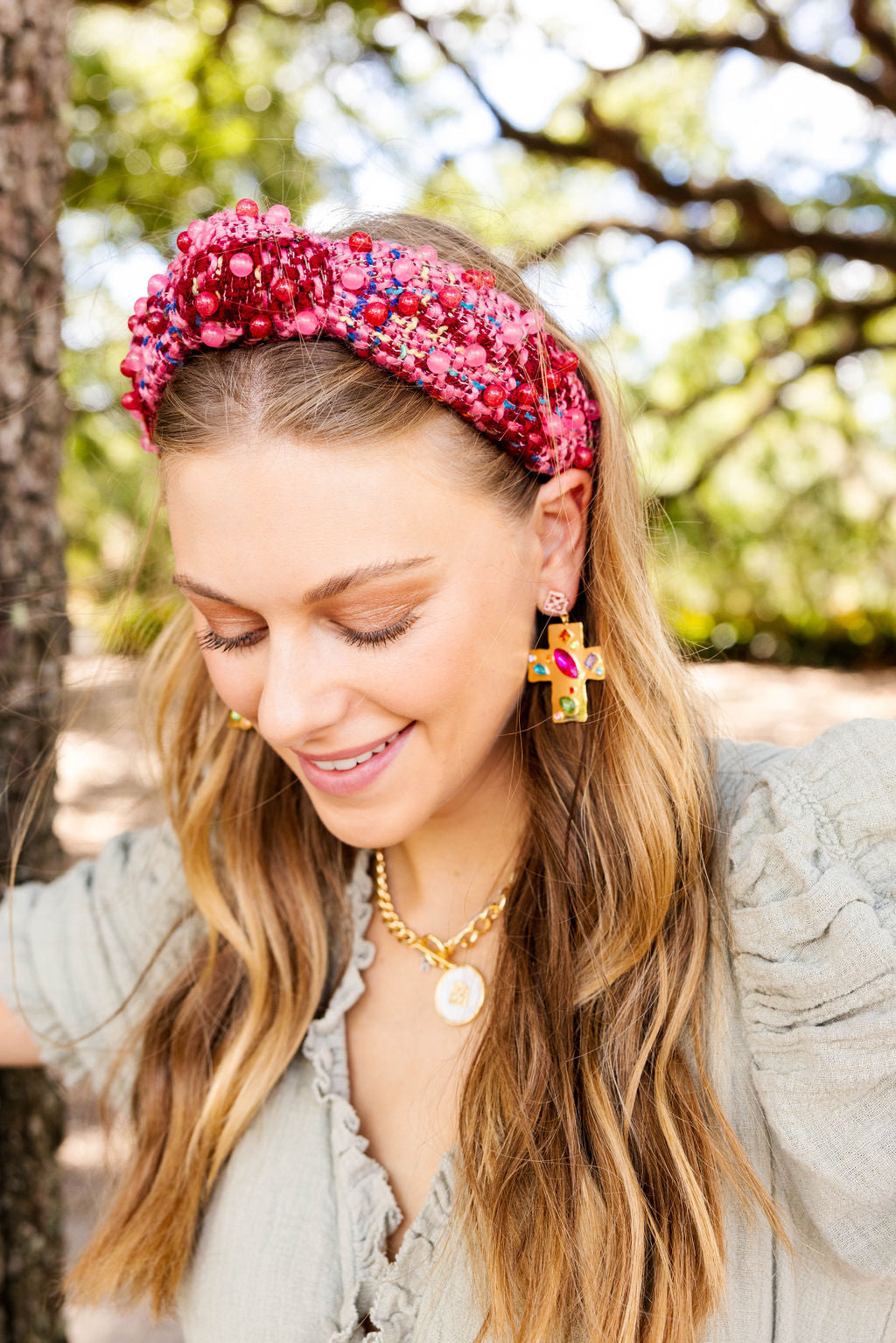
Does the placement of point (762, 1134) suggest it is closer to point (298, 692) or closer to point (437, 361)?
point (298, 692)

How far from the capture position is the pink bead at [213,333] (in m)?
1.34

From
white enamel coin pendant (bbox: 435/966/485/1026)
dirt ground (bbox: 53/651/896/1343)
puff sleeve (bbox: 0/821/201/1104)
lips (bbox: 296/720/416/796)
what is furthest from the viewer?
dirt ground (bbox: 53/651/896/1343)

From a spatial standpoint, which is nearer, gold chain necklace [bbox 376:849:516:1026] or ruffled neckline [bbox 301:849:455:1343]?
ruffled neckline [bbox 301:849:455:1343]

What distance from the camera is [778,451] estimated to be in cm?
Result: 912

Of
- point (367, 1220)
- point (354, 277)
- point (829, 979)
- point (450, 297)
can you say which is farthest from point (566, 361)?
point (367, 1220)

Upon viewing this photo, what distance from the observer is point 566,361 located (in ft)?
4.93

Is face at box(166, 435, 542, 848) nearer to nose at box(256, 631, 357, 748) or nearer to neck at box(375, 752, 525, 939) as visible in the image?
nose at box(256, 631, 357, 748)

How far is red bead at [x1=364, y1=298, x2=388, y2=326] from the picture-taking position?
1.31 meters

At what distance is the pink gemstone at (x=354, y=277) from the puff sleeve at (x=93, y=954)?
1.09m

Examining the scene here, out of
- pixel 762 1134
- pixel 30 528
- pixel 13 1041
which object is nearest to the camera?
pixel 762 1134

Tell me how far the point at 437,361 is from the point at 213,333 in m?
0.28

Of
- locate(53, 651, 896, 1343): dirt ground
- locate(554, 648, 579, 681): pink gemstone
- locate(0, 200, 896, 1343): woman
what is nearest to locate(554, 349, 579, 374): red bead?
locate(0, 200, 896, 1343): woman

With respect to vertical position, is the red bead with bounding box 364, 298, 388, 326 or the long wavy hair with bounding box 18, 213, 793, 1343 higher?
the red bead with bounding box 364, 298, 388, 326

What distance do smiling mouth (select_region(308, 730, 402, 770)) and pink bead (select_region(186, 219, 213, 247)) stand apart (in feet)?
2.15
